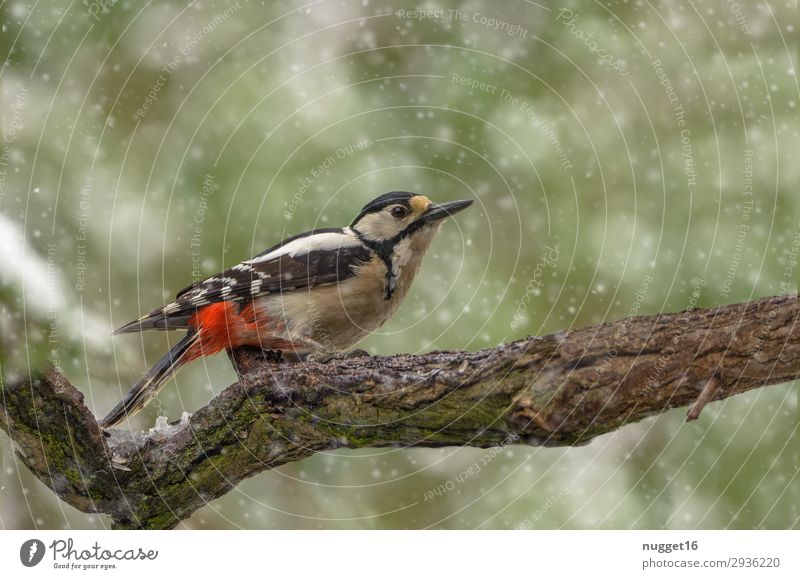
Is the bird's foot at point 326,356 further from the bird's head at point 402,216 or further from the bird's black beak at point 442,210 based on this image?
the bird's black beak at point 442,210

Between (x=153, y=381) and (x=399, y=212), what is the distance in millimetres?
1378

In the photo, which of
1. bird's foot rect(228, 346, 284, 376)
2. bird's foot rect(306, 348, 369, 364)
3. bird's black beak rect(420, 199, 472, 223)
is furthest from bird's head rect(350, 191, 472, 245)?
bird's foot rect(228, 346, 284, 376)

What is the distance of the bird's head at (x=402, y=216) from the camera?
3.90m

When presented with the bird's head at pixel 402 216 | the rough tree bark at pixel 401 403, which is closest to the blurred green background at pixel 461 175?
the bird's head at pixel 402 216

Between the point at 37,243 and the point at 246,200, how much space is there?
0.98 metres

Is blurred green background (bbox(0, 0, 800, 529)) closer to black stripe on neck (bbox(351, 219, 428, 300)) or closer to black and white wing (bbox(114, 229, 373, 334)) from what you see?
black and white wing (bbox(114, 229, 373, 334))

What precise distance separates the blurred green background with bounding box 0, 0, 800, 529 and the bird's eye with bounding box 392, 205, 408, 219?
0.28 m

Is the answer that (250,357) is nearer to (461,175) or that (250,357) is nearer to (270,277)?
(270,277)

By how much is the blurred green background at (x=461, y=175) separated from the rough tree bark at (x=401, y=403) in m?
0.50

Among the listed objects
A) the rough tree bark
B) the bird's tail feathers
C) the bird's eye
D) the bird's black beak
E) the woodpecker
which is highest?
the bird's eye

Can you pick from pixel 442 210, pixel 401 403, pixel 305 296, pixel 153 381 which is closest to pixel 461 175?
pixel 442 210

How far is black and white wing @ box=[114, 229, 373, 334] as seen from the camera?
383 centimetres

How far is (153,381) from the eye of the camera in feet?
12.7

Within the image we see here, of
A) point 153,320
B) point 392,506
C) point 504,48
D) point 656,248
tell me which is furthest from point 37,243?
point 656,248
